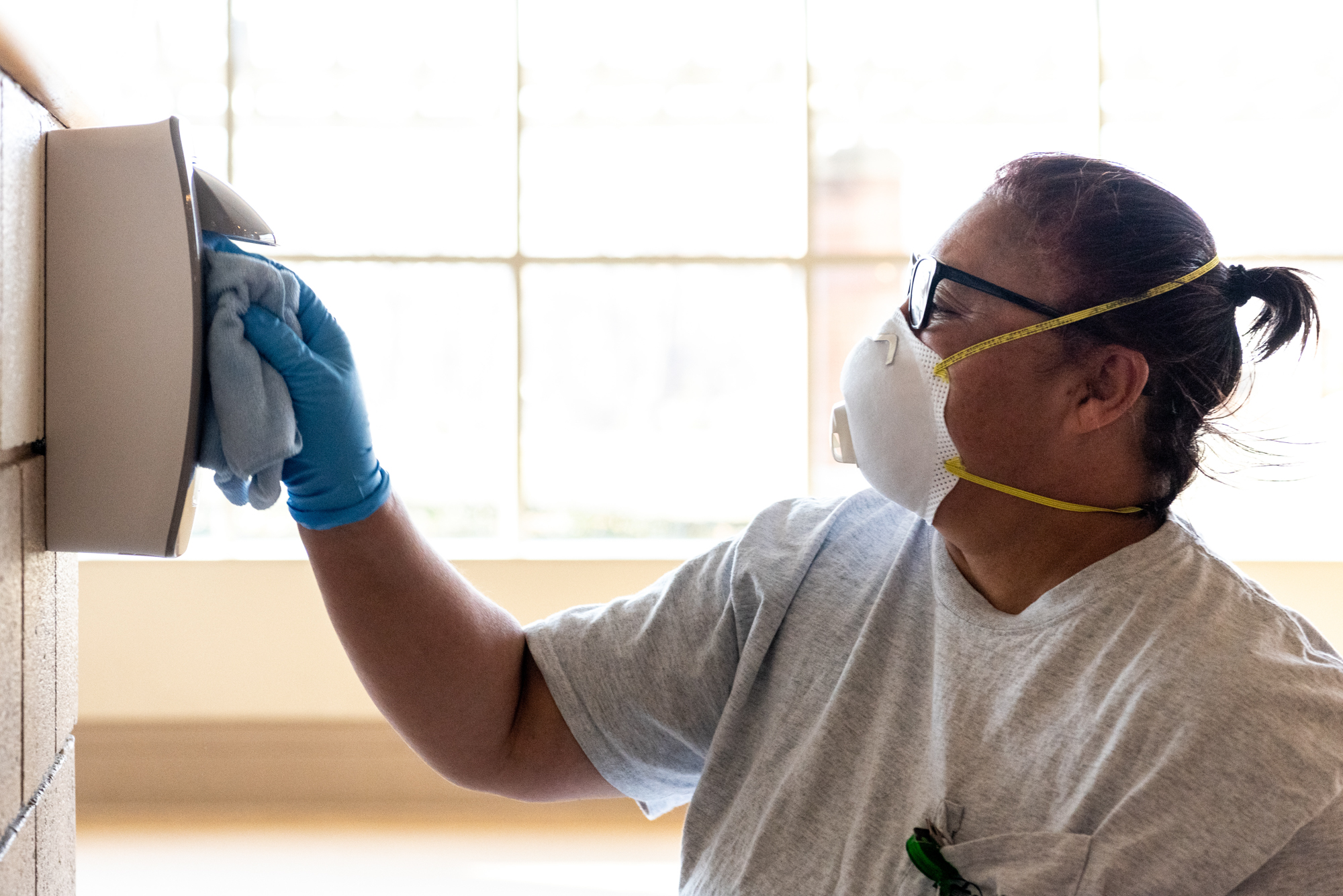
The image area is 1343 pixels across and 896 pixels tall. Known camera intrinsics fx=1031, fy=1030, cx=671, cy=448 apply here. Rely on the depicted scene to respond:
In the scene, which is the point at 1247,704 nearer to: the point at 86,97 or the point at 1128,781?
the point at 1128,781

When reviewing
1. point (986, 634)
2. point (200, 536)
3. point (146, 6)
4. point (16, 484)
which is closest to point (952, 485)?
point (986, 634)

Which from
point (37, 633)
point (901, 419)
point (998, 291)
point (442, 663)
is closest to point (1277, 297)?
point (998, 291)

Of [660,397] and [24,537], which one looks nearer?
[24,537]

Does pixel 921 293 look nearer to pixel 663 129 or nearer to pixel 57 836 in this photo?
pixel 57 836

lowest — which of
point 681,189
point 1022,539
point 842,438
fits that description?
point 1022,539

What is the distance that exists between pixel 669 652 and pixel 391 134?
68.8 inches

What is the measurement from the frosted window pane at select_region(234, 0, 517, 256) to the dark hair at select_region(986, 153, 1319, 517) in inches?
62.4

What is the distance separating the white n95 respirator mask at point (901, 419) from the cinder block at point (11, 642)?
0.74 metres

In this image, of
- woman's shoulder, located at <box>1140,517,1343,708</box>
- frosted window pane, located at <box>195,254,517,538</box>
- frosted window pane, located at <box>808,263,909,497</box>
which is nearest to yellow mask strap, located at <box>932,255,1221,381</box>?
woman's shoulder, located at <box>1140,517,1343,708</box>

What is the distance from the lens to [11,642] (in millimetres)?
668

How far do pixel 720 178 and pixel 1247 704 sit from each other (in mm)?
1875

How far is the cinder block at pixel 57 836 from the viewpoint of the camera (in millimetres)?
755

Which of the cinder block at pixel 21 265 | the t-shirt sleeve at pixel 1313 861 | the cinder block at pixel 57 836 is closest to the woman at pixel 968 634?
the t-shirt sleeve at pixel 1313 861

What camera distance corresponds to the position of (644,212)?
2432mm
